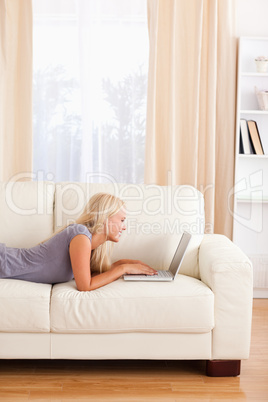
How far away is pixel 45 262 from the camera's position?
9.18 feet

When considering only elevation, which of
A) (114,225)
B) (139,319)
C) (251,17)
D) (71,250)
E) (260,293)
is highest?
(251,17)

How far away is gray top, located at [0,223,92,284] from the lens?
2.78 metres

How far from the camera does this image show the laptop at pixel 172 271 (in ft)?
9.15

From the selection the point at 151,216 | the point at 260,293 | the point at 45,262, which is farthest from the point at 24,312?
the point at 260,293

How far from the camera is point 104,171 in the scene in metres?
4.37

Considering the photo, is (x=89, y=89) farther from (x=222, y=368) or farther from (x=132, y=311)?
(x=222, y=368)

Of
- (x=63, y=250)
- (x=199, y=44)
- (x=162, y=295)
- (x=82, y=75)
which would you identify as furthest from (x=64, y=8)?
(x=162, y=295)

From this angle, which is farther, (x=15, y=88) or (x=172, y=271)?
(x=15, y=88)

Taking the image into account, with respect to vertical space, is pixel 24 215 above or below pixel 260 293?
above

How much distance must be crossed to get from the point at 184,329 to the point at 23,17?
8.91ft

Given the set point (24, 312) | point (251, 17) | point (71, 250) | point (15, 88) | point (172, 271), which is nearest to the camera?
point (24, 312)

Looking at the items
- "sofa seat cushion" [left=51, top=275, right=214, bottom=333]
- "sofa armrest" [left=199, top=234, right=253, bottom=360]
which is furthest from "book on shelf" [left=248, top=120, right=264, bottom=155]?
"sofa seat cushion" [left=51, top=275, right=214, bottom=333]

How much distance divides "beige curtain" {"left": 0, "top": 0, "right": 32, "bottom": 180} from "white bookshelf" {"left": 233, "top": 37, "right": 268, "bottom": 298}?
1597mm

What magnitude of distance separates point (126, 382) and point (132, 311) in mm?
344
